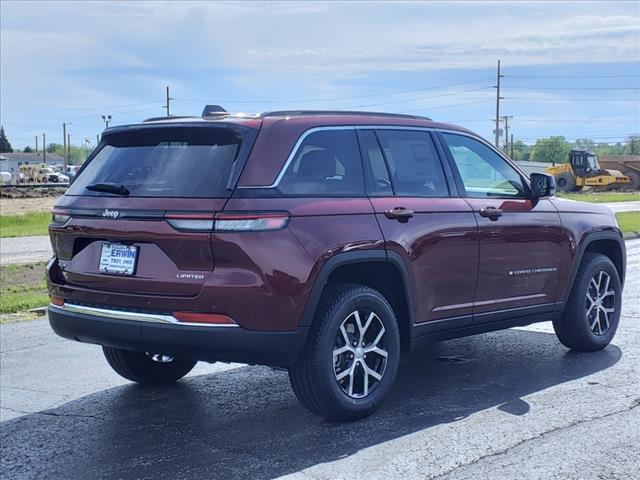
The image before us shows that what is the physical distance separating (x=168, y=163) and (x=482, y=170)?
2.56 meters

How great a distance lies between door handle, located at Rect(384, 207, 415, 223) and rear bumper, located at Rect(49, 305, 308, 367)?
100 cm

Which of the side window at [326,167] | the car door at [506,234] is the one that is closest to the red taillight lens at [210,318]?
the side window at [326,167]

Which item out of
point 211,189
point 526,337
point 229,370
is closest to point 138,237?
point 211,189

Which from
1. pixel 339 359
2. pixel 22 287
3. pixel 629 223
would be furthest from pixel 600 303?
pixel 629 223

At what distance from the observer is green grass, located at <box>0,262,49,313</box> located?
34.5 feet

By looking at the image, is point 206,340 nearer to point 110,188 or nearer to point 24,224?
point 110,188

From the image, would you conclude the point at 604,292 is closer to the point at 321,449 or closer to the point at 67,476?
the point at 321,449

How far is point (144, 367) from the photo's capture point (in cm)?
639

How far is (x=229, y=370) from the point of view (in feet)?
22.9

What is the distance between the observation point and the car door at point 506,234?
623 cm

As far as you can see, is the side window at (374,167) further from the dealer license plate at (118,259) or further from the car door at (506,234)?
the dealer license plate at (118,259)

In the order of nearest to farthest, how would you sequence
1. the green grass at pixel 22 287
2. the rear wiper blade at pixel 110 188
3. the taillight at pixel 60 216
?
1. the rear wiper blade at pixel 110 188
2. the taillight at pixel 60 216
3. the green grass at pixel 22 287

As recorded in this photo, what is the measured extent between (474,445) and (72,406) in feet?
9.47

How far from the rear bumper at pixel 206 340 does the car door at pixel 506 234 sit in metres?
1.82
